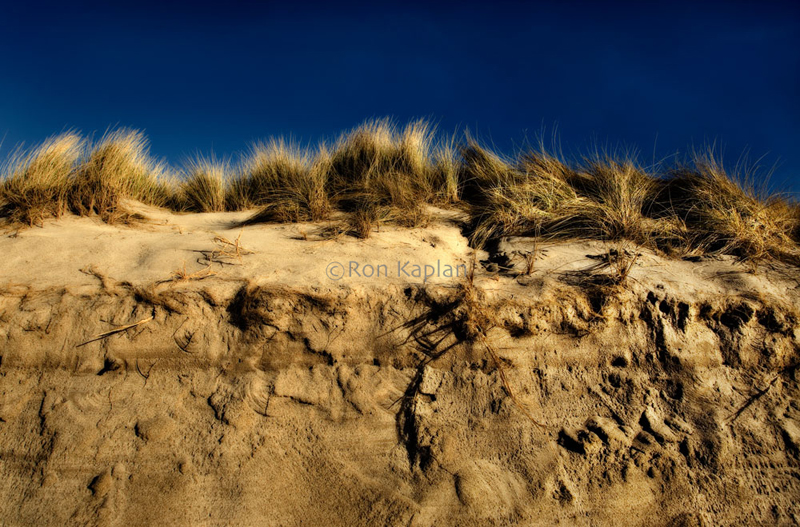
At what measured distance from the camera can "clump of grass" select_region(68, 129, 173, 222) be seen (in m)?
4.11

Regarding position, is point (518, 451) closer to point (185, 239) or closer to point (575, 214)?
point (575, 214)

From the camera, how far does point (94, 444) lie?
228 centimetres

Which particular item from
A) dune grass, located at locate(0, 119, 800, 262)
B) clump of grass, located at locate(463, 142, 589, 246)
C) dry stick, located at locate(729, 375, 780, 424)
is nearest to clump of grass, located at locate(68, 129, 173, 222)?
dune grass, located at locate(0, 119, 800, 262)

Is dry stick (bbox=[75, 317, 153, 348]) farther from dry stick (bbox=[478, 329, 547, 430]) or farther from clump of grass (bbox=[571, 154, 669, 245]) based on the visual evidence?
clump of grass (bbox=[571, 154, 669, 245])

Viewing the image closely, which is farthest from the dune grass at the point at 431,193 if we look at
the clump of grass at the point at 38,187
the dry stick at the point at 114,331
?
the dry stick at the point at 114,331

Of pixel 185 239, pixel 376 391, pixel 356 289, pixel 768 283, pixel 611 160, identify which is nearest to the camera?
pixel 376 391

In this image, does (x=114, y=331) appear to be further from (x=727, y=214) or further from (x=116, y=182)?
(x=727, y=214)

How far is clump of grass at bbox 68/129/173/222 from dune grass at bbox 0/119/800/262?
1 cm

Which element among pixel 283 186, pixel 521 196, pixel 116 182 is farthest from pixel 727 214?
pixel 116 182

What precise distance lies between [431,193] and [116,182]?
3.32m

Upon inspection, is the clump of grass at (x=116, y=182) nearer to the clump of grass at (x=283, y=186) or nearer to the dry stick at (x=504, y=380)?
the clump of grass at (x=283, y=186)

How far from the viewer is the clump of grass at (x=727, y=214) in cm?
344

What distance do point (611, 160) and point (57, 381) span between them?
537cm

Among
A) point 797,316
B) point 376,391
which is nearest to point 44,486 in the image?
point 376,391
